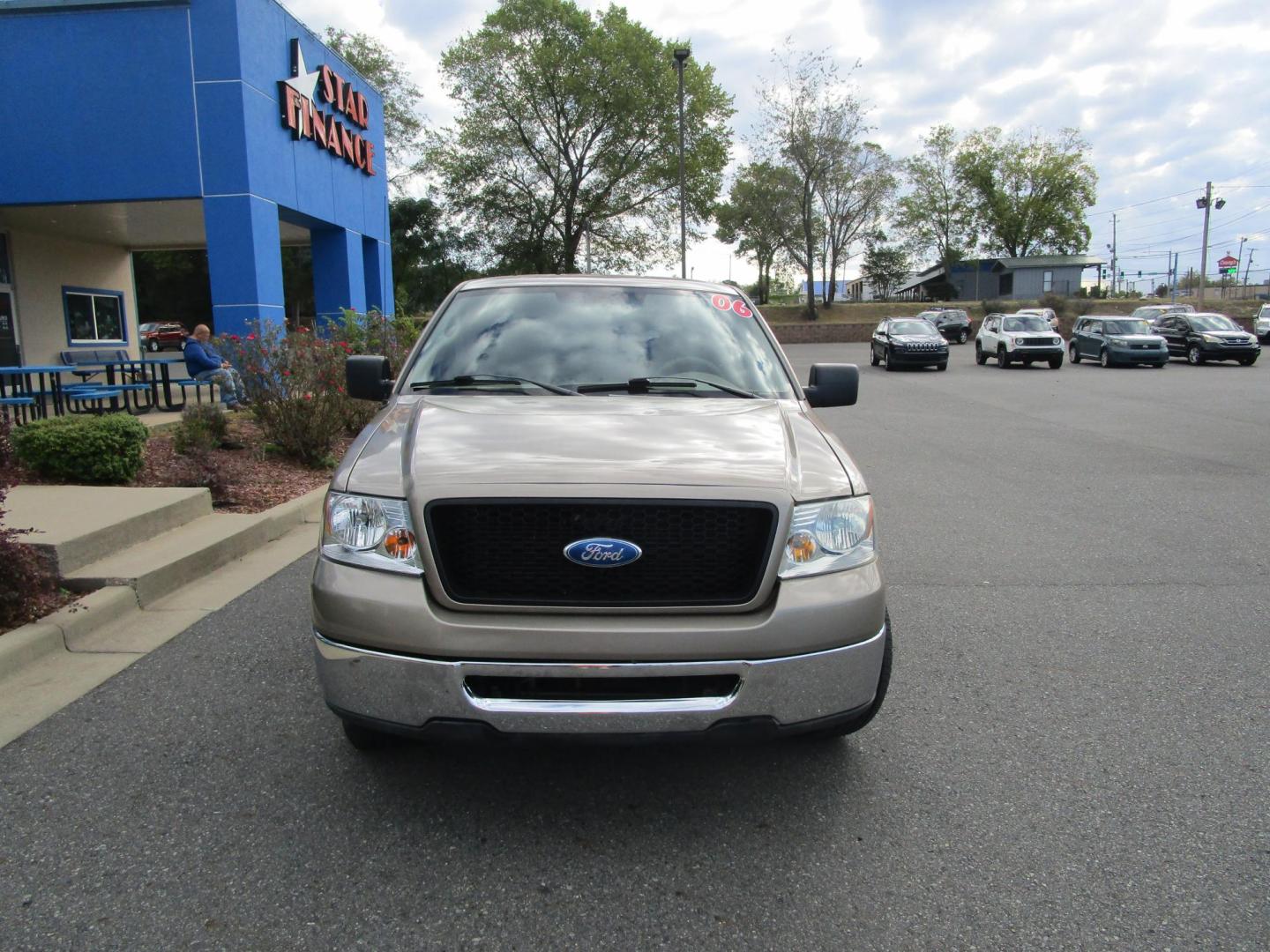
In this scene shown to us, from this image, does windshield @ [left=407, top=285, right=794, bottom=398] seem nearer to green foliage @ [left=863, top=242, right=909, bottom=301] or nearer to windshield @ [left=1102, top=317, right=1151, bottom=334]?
windshield @ [left=1102, top=317, right=1151, bottom=334]

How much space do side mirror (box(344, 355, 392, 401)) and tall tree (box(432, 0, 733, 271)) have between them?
4122 cm

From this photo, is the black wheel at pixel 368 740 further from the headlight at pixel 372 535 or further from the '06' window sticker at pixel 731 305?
the '06' window sticker at pixel 731 305

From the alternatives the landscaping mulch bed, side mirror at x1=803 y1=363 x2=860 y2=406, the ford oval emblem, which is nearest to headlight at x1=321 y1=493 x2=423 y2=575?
the ford oval emblem

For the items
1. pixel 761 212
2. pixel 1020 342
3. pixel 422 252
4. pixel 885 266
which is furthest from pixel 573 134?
pixel 885 266

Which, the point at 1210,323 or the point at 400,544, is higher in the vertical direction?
the point at 1210,323

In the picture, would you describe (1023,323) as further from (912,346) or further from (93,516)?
(93,516)

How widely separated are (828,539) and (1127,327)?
29.7 meters

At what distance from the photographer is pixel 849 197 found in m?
54.8

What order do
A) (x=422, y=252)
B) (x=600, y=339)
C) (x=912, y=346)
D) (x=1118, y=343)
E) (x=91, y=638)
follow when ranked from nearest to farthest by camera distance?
(x=600, y=339)
(x=91, y=638)
(x=912, y=346)
(x=1118, y=343)
(x=422, y=252)

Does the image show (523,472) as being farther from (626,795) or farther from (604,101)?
(604,101)

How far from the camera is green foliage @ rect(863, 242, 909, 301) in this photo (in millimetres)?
82938

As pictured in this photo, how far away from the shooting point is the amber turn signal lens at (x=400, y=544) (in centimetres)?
272

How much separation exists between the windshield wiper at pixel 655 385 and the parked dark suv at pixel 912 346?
81.3 ft

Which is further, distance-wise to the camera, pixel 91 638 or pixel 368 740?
pixel 91 638
